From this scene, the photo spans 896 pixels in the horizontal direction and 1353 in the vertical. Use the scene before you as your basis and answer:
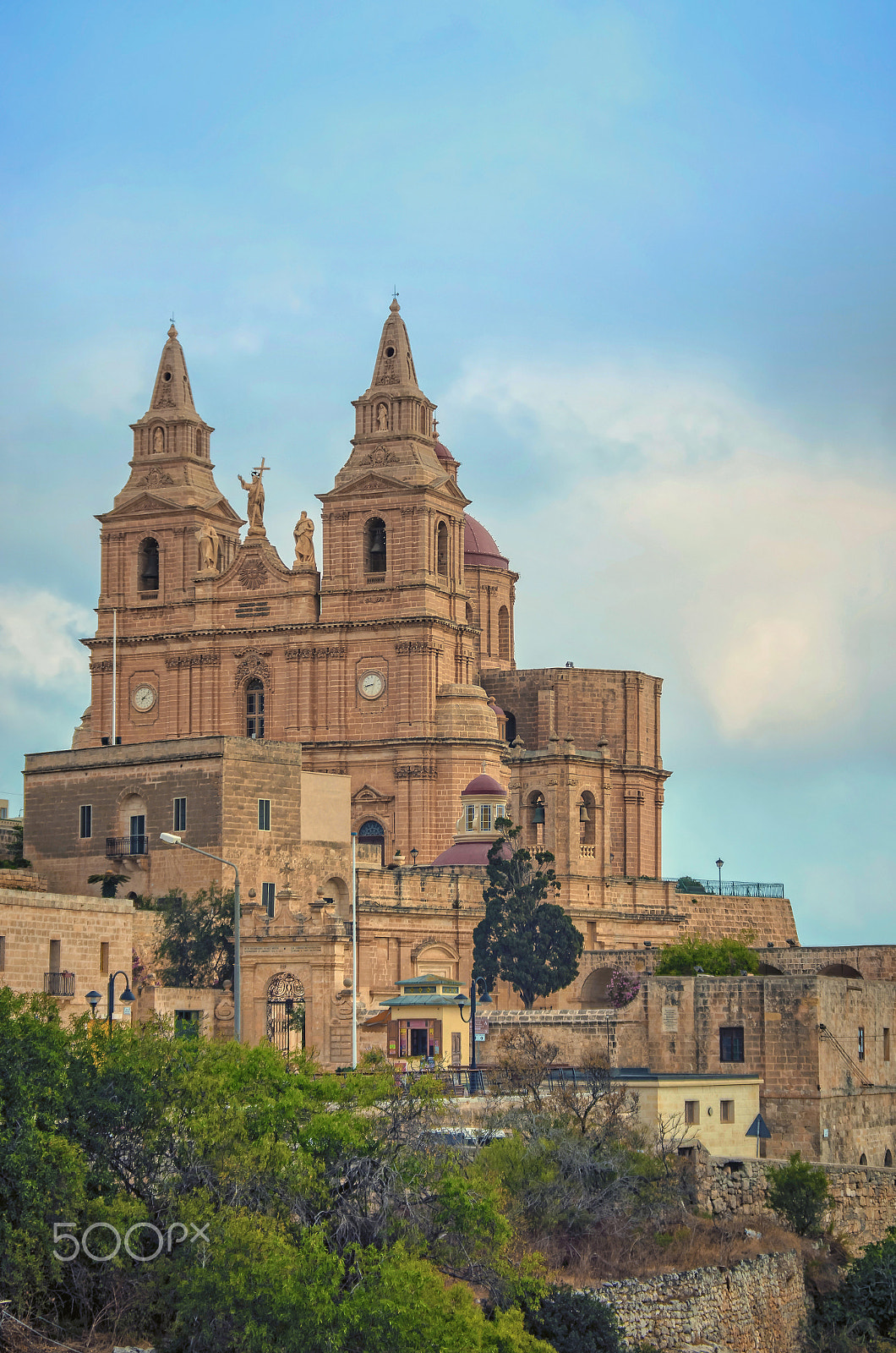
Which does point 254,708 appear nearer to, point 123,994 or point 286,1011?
point 286,1011

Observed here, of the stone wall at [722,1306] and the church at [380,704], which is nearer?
the stone wall at [722,1306]

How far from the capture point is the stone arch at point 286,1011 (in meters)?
56.4

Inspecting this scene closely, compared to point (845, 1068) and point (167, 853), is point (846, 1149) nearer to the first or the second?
point (845, 1068)

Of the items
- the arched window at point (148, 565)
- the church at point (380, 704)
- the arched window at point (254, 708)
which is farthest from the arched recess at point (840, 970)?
the arched window at point (148, 565)

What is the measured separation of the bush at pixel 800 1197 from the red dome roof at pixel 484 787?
3420 centimetres

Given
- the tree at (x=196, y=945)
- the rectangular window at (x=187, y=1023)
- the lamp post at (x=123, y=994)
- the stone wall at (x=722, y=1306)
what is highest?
the tree at (x=196, y=945)

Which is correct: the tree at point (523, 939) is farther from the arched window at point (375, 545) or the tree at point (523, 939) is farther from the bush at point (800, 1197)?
the bush at point (800, 1197)

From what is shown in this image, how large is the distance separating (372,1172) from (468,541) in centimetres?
6570

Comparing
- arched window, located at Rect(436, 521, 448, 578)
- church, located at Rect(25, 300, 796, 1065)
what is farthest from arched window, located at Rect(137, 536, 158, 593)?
arched window, located at Rect(436, 521, 448, 578)

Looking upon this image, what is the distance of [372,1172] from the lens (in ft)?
107

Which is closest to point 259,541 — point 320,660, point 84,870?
point 320,660

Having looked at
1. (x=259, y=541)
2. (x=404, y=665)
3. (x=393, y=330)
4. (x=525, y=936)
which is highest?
(x=393, y=330)

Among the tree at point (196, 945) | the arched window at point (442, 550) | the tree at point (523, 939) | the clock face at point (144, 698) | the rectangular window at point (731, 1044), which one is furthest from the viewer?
the clock face at point (144, 698)

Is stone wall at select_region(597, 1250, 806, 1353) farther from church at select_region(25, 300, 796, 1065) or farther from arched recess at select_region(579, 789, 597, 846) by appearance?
arched recess at select_region(579, 789, 597, 846)
